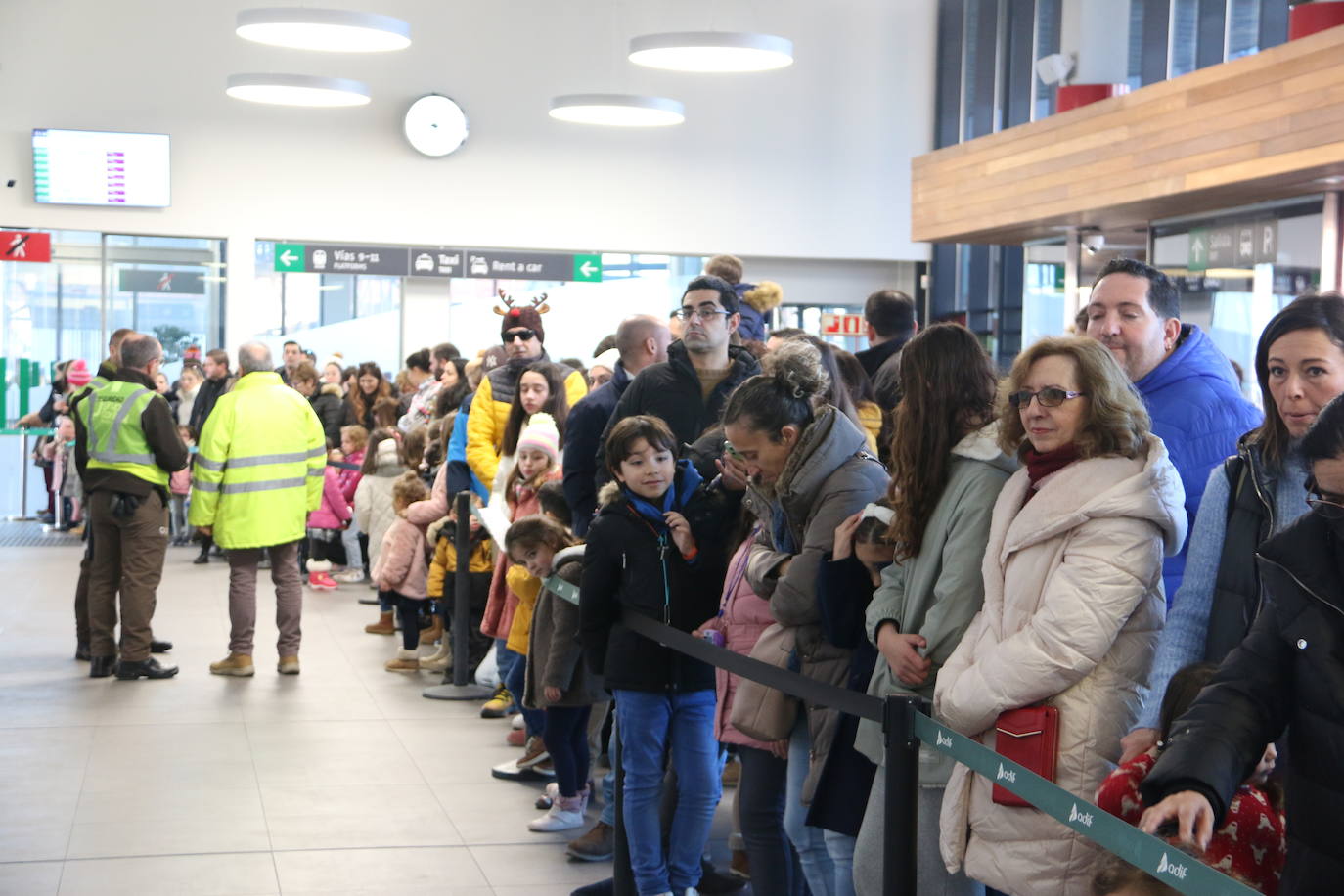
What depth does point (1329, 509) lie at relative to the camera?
88.1 inches

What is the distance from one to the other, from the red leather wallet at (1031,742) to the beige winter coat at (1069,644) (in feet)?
0.06

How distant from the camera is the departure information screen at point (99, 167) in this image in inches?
685

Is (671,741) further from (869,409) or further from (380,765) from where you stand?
(380,765)

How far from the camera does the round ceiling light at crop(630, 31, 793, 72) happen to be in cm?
1198

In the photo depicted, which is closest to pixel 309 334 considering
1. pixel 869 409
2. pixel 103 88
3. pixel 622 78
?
pixel 103 88

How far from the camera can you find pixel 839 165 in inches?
792

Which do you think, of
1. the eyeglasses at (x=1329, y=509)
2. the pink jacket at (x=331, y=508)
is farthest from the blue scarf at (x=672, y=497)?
the pink jacket at (x=331, y=508)

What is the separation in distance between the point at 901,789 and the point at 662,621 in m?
1.48

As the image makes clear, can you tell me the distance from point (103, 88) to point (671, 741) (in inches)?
621

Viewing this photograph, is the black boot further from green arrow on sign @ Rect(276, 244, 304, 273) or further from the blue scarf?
green arrow on sign @ Rect(276, 244, 304, 273)

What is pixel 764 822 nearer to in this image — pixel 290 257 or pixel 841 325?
pixel 290 257

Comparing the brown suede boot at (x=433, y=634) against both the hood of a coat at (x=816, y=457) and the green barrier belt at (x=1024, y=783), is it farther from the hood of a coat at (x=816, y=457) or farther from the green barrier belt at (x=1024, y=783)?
the hood of a coat at (x=816, y=457)

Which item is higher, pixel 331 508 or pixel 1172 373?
pixel 1172 373

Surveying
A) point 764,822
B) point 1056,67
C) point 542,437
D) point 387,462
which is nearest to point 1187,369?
point 764,822
